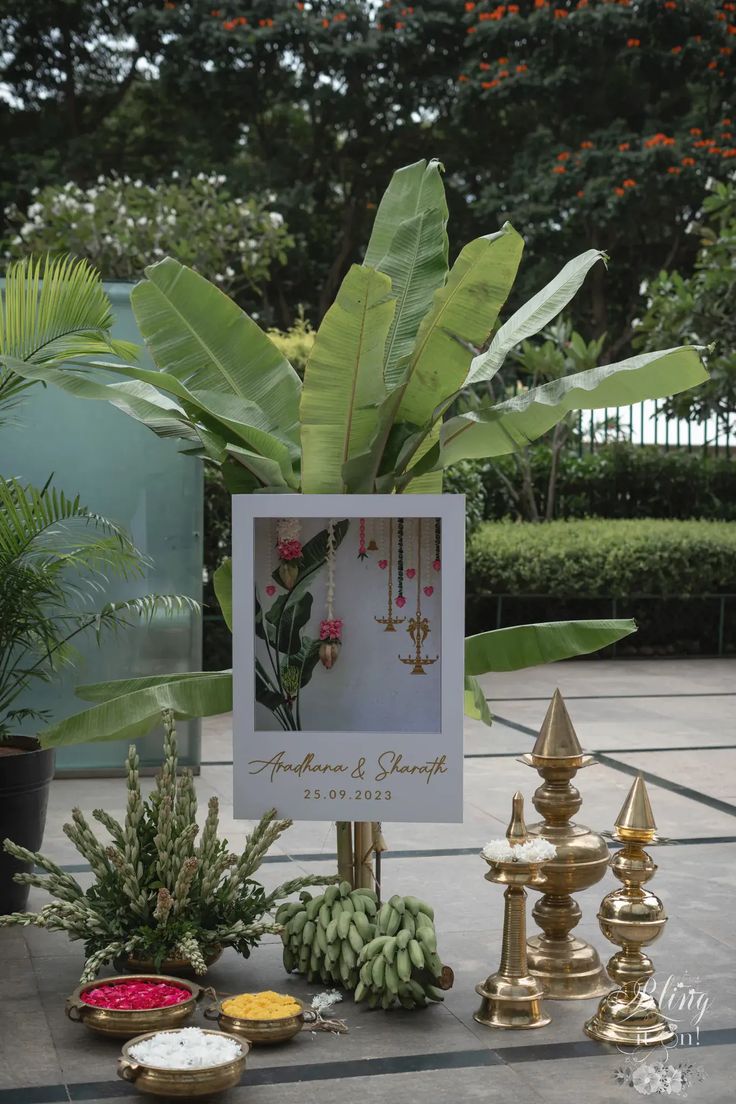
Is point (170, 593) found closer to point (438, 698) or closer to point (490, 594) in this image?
point (438, 698)

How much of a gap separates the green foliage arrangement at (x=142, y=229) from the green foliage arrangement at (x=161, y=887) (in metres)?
8.74

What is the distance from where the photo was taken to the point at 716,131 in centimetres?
1656

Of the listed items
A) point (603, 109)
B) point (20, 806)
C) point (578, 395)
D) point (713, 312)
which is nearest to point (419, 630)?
point (578, 395)

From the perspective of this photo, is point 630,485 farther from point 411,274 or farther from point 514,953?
point 514,953

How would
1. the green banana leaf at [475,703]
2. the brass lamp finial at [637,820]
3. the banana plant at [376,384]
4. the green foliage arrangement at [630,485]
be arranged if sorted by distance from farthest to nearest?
the green foliage arrangement at [630,485] < the green banana leaf at [475,703] < the banana plant at [376,384] < the brass lamp finial at [637,820]

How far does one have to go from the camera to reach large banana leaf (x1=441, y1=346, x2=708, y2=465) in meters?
3.85

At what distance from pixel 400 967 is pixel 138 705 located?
3.51ft

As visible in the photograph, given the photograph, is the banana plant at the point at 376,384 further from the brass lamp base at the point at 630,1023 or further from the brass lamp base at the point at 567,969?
the brass lamp base at the point at 630,1023

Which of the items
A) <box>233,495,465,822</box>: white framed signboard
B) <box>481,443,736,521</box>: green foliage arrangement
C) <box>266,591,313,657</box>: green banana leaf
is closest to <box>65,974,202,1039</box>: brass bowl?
<box>233,495,465,822</box>: white framed signboard

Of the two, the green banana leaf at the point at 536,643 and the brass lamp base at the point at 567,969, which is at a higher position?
the green banana leaf at the point at 536,643

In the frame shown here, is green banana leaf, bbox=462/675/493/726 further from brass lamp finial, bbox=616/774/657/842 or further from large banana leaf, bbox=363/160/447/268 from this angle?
large banana leaf, bbox=363/160/447/268

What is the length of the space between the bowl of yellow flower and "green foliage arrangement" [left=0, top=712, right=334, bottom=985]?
0.25 metres

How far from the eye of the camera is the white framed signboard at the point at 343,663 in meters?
3.76

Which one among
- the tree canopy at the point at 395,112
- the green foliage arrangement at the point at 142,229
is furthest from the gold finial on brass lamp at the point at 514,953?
the tree canopy at the point at 395,112
